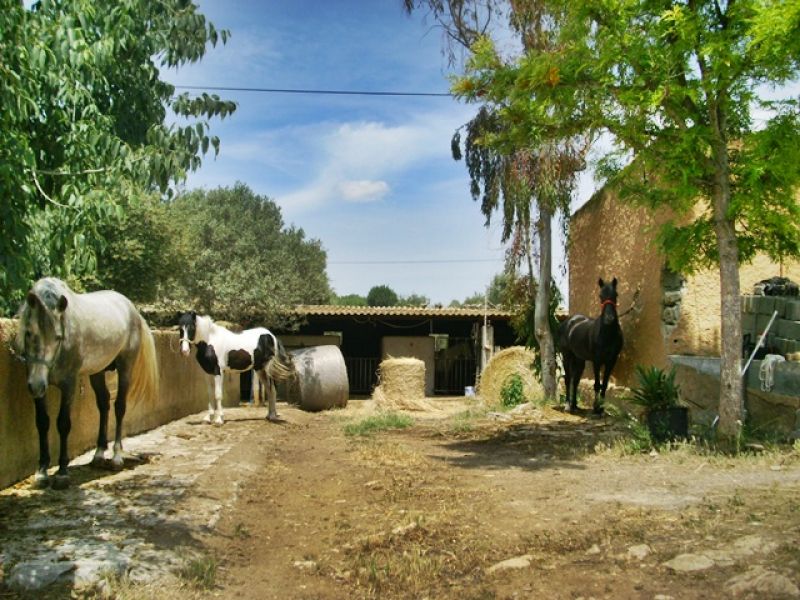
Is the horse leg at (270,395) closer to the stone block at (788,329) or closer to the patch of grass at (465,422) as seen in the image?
the patch of grass at (465,422)

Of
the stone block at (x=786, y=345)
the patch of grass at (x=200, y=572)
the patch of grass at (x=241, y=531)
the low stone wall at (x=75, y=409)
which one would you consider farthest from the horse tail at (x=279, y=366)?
the patch of grass at (x=200, y=572)

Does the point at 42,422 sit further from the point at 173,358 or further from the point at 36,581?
the point at 173,358

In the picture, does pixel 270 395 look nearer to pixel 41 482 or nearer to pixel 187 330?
pixel 187 330

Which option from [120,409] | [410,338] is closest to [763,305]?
[120,409]

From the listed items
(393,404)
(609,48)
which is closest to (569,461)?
(609,48)

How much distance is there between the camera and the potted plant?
9.12 metres

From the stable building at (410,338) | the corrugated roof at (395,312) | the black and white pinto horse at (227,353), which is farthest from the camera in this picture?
the stable building at (410,338)

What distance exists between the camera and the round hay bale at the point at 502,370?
18.7 m

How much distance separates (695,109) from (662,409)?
3.61 metres

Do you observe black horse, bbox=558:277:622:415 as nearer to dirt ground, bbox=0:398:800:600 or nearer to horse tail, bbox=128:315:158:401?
dirt ground, bbox=0:398:800:600

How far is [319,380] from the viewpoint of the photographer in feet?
55.2

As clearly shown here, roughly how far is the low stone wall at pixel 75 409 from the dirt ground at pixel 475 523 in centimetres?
56

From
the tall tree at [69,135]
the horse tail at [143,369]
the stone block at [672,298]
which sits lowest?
the horse tail at [143,369]

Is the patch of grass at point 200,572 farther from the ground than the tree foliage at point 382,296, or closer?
closer
